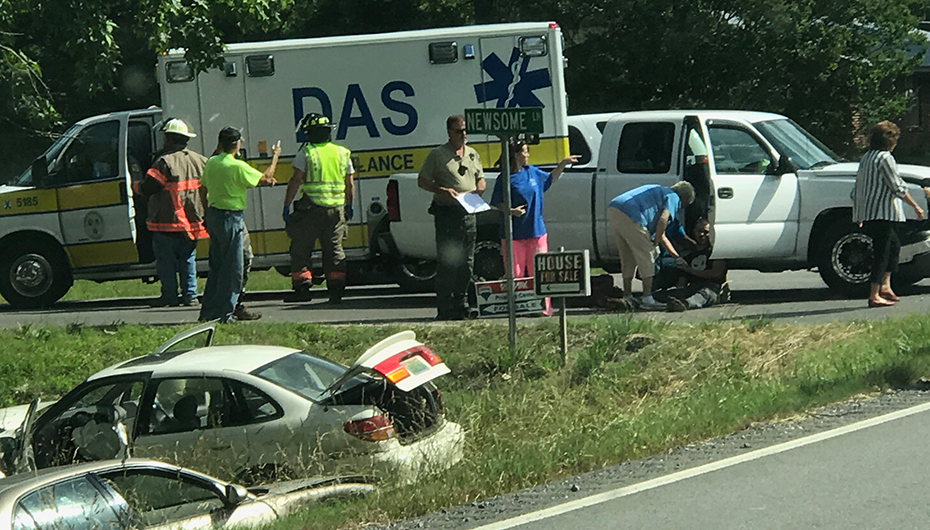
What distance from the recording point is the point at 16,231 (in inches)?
670

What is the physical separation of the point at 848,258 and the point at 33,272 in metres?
9.53

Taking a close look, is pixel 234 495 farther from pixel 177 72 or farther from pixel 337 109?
pixel 177 72

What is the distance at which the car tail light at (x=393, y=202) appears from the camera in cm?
1575

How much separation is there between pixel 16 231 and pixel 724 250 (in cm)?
853

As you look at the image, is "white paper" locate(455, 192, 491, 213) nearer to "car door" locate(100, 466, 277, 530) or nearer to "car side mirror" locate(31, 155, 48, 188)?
"car door" locate(100, 466, 277, 530)

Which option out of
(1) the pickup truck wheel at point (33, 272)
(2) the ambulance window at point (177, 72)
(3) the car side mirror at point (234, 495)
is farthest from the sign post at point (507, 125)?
(1) the pickup truck wheel at point (33, 272)

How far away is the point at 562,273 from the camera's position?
11.0 metres

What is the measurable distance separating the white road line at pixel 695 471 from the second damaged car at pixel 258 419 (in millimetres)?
1373

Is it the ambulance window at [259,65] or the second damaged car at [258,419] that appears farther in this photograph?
the ambulance window at [259,65]

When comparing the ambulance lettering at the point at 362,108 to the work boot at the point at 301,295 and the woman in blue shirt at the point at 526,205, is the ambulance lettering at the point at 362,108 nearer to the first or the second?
the work boot at the point at 301,295

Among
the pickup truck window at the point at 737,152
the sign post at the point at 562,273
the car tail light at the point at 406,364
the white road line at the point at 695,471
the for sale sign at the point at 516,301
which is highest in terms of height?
the pickup truck window at the point at 737,152

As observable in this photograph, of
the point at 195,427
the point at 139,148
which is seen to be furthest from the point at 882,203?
the point at 139,148

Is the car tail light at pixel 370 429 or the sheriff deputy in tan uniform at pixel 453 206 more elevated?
the sheriff deputy in tan uniform at pixel 453 206

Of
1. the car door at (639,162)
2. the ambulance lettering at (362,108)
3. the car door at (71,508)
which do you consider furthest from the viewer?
the ambulance lettering at (362,108)
